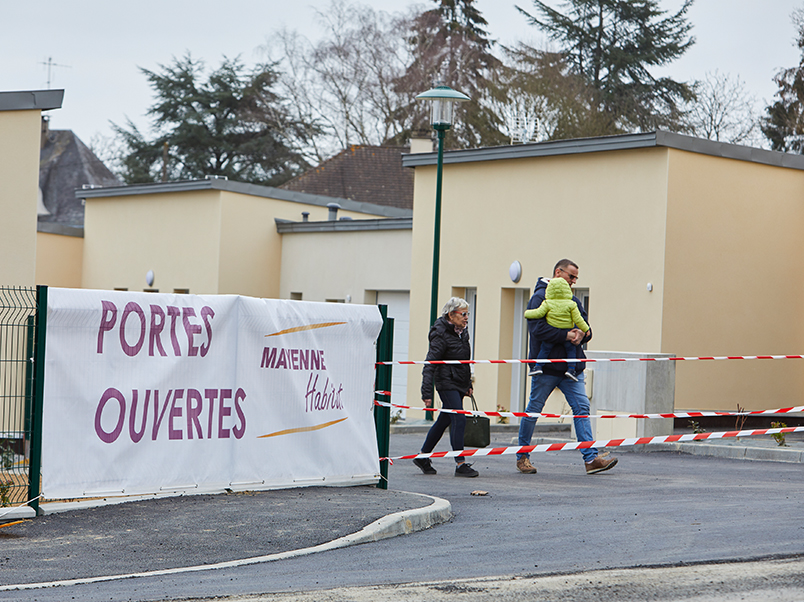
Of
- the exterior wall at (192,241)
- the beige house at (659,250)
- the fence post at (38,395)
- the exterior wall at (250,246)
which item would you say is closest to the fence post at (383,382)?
the fence post at (38,395)

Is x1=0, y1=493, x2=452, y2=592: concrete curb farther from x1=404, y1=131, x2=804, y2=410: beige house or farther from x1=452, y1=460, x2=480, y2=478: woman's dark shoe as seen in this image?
x1=404, y1=131, x2=804, y2=410: beige house

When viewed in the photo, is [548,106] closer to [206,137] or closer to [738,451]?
[206,137]

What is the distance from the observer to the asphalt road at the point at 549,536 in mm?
6180

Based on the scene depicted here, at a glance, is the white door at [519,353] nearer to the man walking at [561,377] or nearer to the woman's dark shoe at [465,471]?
the man walking at [561,377]

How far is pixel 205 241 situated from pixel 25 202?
13.0 m

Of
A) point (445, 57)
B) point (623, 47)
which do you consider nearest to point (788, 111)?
point (623, 47)

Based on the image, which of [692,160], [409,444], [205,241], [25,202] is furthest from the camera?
[205,241]

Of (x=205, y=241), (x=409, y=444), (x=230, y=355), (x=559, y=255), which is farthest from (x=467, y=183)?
(x=230, y=355)

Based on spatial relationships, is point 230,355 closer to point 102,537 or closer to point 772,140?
point 102,537

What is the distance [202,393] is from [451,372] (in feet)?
10.4

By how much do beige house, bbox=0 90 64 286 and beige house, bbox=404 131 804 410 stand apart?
28.0ft

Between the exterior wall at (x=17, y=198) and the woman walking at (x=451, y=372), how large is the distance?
5.46m

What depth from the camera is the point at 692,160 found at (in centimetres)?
1684

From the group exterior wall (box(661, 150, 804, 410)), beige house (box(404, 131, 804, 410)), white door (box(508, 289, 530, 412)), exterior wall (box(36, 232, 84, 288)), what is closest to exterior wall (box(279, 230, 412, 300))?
beige house (box(404, 131, 804, 410))
